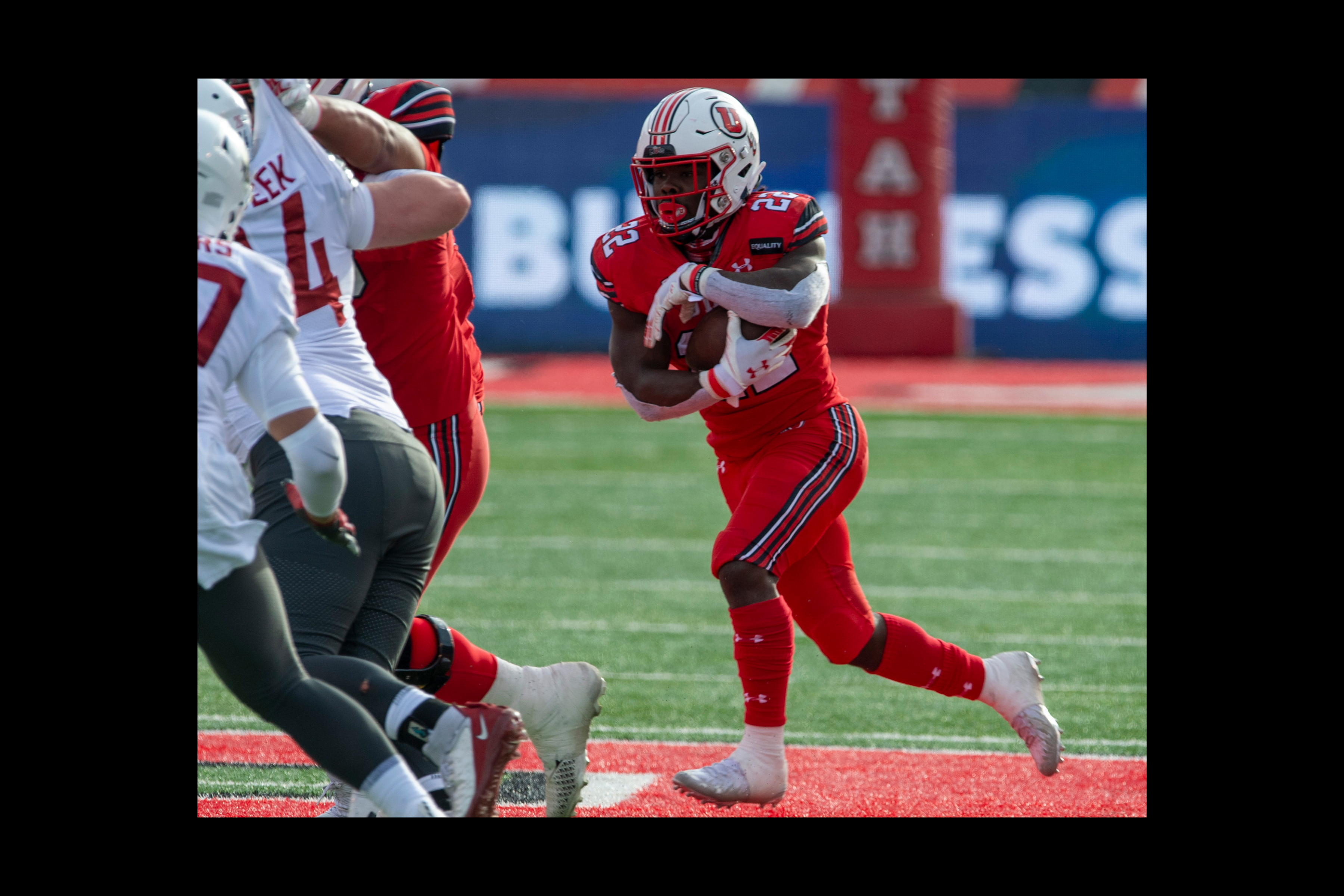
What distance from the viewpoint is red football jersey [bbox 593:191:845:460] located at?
374cm

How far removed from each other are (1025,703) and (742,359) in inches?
50.5

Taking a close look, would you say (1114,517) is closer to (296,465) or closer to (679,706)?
(679,706)

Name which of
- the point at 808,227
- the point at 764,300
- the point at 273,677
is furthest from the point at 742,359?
the point at 273,677

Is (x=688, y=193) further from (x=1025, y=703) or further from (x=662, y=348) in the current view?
(x=1025, y=703)

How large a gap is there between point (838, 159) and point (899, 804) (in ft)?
47.0

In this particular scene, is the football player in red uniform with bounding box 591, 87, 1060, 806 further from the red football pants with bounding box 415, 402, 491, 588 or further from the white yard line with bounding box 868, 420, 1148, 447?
the white yard line with bounding box 868, 420, 1148, 447

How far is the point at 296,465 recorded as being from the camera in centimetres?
267

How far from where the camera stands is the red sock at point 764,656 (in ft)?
12.1

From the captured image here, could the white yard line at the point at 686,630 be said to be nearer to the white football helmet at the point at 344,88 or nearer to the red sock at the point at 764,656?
the red sock at the point at 764,656

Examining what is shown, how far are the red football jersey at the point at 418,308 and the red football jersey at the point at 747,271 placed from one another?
40 cm

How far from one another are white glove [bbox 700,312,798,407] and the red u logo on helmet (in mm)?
467

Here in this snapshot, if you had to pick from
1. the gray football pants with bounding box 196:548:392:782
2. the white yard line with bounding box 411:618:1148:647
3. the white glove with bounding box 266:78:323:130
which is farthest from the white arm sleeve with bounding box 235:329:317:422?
the white yard line with bounding box 411:618:1148:647

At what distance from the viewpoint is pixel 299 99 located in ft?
10.3

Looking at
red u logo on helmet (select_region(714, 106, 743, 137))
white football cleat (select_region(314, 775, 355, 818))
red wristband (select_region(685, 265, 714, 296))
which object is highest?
red u logo on helmet (select_region(714, 106, 743, 137))
